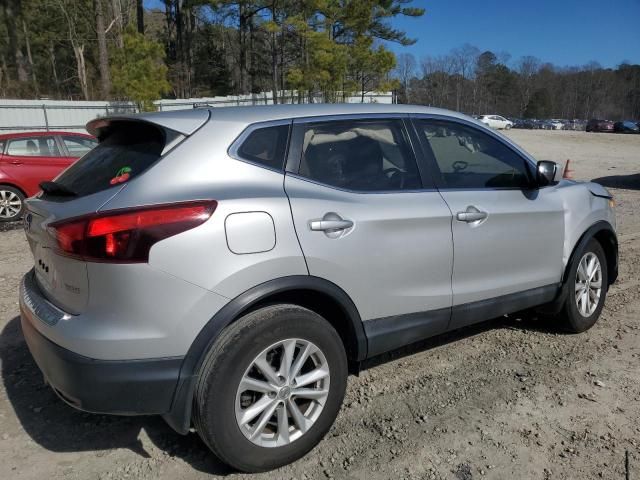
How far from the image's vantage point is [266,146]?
8.59ft

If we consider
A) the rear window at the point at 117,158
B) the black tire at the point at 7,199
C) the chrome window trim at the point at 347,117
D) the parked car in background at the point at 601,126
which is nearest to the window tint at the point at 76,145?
the black tire at the point at 7,199

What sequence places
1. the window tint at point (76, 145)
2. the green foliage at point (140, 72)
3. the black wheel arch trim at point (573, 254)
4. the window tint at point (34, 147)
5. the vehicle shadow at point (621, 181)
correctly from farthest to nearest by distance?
the green foliage at point (140, 72)
the vehicle shadow at point (621, 181)
the window tint at point (76, 145)
the window tint at point (34, 147)
the black wheel arch trim at point (573, 254)

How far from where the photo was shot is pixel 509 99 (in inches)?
4141

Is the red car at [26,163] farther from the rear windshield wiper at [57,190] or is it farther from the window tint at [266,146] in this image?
the window tint at [266,146]

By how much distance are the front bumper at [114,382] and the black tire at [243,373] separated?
0.15 m

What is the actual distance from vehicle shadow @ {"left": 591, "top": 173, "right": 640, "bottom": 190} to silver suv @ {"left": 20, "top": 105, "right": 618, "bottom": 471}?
12.1 m

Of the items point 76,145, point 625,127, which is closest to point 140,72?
point 76,145

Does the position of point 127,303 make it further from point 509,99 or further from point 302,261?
point 509,99

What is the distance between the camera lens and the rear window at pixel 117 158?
2.45 m

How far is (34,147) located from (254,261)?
8.82 m

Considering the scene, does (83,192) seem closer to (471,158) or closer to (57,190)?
(57,190)

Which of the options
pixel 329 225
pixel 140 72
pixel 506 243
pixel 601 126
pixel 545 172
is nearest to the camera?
pixel 329 225

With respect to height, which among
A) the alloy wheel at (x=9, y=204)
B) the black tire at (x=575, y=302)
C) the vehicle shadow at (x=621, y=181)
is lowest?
the vehicle shadow at (x=621, y=181)

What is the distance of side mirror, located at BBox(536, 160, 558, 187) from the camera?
146 inches
